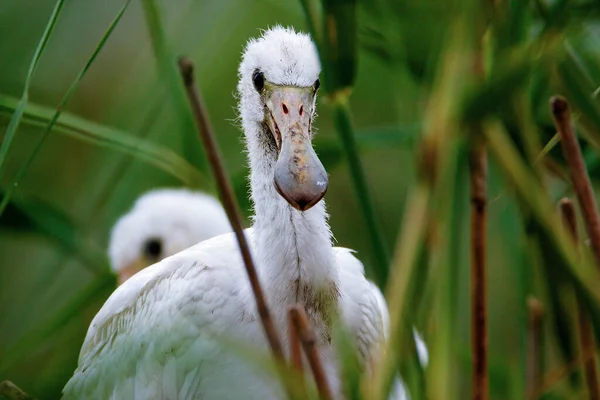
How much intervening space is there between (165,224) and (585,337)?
2192mm

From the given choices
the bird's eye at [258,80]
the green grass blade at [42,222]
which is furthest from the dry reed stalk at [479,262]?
the green grass blade at [42,222]

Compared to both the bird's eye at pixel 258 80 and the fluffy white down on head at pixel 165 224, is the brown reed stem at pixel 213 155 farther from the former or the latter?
the fluffy white down on head at pixel 165 224

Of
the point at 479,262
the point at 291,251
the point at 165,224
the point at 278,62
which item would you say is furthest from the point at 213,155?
the point at 165,224

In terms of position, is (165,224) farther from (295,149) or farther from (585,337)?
(585,337)

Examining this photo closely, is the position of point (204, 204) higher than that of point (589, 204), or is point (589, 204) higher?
point (204, 204)

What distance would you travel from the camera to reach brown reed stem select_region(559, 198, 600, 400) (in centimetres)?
118

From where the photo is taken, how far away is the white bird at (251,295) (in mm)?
1734

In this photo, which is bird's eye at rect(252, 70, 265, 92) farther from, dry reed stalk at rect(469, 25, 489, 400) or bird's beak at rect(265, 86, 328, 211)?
dry reed stalk at rect(469, 25, 489, 400)

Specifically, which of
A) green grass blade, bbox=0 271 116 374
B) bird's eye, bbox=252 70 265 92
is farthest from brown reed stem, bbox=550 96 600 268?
green grass blade, bbox=0 271 116 374

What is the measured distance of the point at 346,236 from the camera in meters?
3.45

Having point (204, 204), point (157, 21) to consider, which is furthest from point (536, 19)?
point (204, 204)

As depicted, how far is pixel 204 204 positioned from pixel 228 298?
5.09ft

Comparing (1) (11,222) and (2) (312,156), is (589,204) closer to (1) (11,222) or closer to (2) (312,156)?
(2) (312,156)

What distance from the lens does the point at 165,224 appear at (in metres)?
3.30
